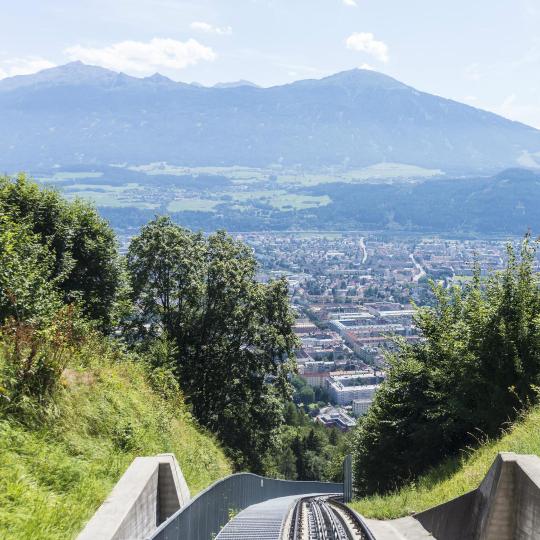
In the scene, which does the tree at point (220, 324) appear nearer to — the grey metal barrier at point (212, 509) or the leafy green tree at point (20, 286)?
→ the leafy green tree at point (20, 286)

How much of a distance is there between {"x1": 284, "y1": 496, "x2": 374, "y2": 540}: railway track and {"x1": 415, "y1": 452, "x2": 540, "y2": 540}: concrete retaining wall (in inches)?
85.3

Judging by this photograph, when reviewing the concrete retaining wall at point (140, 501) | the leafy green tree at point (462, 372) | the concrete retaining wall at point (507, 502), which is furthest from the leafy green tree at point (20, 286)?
the leafy green tree at point (462, 372)

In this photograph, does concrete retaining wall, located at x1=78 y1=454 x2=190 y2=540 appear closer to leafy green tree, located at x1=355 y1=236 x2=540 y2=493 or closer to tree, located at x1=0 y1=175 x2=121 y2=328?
leafy green tree, located at x1=355 y1=236 x2=540 y2=493

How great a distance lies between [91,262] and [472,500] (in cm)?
1521

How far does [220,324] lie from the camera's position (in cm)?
2539

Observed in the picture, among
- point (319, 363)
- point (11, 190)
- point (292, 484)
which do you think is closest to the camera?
point (11, 190)

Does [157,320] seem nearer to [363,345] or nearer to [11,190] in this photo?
[11,190]

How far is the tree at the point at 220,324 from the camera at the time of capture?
24.6m

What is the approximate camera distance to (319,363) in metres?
161

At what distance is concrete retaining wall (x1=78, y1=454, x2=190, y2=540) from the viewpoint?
4984mm

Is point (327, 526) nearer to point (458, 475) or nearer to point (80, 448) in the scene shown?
point (458, 475)

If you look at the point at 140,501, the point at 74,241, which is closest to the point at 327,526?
the point at 140,501

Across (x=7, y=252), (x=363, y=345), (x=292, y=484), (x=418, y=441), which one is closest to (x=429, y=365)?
(x=418, y=441)

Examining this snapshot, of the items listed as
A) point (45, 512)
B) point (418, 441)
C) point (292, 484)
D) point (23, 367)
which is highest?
point (23, 367)
